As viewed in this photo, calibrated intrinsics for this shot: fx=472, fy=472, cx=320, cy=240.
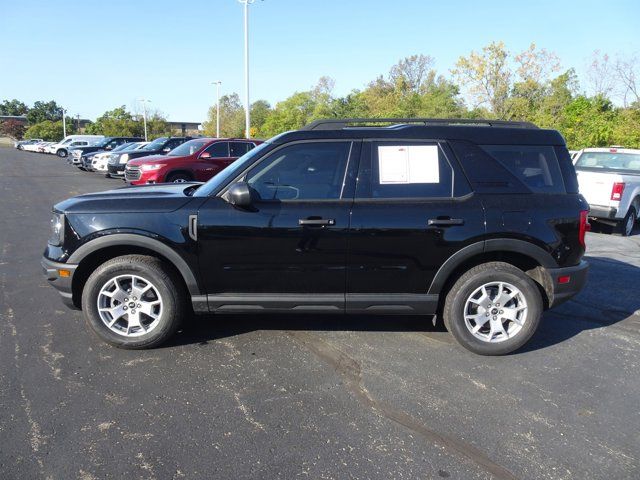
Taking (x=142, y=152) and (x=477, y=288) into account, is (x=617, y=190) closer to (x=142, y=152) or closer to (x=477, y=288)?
(x=477, y=288)

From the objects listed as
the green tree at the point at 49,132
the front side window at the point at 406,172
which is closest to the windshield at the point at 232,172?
the front side window at the point at 406,172

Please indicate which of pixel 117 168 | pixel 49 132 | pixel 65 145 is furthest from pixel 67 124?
pixel 117 168

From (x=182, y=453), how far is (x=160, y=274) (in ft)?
5.10

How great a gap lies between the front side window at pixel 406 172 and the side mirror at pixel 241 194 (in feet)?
2.93

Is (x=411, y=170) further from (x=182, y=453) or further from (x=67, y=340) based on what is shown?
(x=67, y=340)

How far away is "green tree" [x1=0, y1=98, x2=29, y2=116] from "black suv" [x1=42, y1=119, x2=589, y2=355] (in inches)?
5990

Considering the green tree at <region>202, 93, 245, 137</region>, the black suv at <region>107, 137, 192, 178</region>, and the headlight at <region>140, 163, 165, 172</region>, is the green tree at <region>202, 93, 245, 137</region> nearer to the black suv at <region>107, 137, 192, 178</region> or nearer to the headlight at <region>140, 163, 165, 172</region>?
the black suv at <region>107, 137, 192, 178</region>

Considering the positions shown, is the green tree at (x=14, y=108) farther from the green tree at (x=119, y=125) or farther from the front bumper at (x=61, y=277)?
the front bumper at (x=61, y=277)

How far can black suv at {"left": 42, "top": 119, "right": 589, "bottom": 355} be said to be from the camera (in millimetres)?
3758

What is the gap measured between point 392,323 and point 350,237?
1.28m

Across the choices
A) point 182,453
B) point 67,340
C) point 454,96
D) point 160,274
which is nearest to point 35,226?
point 67,340

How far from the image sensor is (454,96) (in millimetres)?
41000

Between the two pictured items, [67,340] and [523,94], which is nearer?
[67,340]

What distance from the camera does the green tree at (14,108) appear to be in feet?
425
